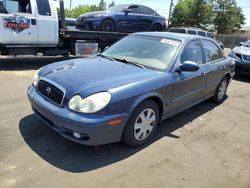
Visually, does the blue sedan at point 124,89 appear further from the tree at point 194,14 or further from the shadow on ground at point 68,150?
the tree at point 194,14

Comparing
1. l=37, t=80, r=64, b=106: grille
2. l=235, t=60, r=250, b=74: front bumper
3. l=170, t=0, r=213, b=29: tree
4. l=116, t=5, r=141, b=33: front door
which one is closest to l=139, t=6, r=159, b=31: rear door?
l=116, t=5, r=141, b=33: front door

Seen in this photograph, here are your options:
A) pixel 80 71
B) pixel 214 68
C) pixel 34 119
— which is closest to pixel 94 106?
pixel 80 71

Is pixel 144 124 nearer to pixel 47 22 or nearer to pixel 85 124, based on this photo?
pixel 85 124

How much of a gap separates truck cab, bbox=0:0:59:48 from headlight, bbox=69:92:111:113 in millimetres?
6243

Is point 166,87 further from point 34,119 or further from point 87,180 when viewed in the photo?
point 34,119

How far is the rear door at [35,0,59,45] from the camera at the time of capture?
9.34 metres

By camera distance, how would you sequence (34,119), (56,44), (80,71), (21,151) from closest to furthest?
(21,151)
(80,71)
(34,119)
(56,44)

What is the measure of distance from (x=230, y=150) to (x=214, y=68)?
2048 mm

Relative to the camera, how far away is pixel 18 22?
8.88 meters

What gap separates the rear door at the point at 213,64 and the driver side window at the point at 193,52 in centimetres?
27

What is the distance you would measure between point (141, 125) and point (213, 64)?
8.67ft

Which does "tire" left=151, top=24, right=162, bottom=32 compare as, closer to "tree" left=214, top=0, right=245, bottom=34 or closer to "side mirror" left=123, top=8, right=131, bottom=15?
"side mirror" left=123, top=8, right=131, bottom=15

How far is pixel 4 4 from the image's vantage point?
8.66 m

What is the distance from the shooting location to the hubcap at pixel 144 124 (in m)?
4.00
